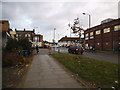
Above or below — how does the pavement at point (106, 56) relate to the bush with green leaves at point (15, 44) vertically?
below

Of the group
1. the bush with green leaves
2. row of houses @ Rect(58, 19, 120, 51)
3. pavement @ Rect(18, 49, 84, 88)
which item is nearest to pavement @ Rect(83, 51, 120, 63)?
pavement @ Rect(18, 49, 84, 88)

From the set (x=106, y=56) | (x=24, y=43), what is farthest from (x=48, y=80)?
(x=106, y=56)

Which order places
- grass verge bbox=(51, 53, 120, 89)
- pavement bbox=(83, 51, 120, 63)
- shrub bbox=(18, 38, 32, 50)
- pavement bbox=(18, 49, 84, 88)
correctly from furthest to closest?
shrub bbox=(18, 38, 32, 50), pavement bbox=(83, 51, 120, 63), grass verge bbox=(51, 53, 120, 89), pavement bbox=(18, 49, 84, 88)

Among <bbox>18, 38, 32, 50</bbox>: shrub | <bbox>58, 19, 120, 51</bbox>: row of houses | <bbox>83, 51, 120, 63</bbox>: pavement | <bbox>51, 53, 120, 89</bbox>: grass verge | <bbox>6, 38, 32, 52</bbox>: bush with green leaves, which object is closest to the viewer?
<bbox>51, 53, 120, 89</bbox>: grass verge

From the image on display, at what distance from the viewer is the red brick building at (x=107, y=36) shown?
30.1m

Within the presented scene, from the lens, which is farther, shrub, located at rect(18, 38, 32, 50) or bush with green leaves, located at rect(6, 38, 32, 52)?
shrub, located at rect(18, 38, 32, 50)

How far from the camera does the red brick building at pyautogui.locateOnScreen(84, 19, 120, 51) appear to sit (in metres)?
30.1

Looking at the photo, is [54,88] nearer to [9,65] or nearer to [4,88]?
[4,88]

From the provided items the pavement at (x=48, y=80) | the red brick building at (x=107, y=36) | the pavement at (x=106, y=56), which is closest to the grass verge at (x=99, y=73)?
the pavement at (x=48, y=80)

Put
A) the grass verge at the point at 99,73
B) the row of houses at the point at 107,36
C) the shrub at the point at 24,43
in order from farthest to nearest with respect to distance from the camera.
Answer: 1. the row of houses at the point at 107,36
2. the shrub at the point at 24,43
3. the grass verge at the point at 99,73

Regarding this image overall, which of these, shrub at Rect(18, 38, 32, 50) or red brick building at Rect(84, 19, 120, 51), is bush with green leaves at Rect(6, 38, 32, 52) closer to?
shrub at Rect(18, 38, 32, 50)

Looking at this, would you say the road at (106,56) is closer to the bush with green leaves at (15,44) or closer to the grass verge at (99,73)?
the grass verge at (99,73)

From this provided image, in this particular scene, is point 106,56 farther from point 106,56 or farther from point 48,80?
point 48,80

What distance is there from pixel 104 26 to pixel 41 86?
35367mm
